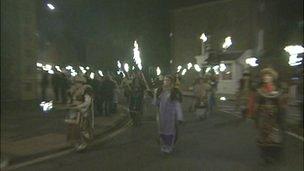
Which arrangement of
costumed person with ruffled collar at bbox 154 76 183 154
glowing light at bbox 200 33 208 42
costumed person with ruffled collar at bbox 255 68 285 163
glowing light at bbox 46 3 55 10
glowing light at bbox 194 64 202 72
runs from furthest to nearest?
1. glowing light at bbox 194 64 202 72
2. glowing light at bbox 200 33 208 42
3. glowing light at bbox 46 3 55 10
4. costumed person with ruffled collar at bbox 154 76 183 154
5. costumed person with ruffled collar at bbox 255 68 285 163

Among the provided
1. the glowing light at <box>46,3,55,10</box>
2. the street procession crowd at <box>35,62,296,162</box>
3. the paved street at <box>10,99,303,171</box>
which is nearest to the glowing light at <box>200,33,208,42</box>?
the glowing light at <box>46,3,55,10</box>

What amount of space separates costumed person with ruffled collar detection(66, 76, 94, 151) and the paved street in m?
0.33

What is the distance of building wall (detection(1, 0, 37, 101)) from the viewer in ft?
69.8

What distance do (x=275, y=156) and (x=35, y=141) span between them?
18.4 ft

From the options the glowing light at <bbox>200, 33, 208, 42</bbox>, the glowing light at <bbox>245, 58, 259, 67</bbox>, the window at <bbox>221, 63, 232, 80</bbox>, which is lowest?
the window at <bbox>221, 63, 232, 80</bbox>

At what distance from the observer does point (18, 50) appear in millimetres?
22203

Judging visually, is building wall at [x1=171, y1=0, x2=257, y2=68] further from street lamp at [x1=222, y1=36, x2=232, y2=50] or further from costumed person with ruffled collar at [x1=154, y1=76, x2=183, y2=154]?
costumed person with ruffled collar at [x1=154, y1=76, x2=183, y2=154]

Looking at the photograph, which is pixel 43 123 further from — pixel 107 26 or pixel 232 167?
pixel 107 26

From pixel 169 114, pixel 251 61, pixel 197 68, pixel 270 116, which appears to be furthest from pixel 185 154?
pixel 197 68

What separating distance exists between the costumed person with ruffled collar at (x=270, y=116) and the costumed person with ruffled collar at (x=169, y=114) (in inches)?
81.5

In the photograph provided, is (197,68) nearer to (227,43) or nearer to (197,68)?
(197,68)

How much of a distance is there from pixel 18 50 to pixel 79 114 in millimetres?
11640

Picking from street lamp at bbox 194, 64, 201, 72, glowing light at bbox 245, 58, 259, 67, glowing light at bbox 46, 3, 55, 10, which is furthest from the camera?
street lamp at bbox 194, 64, 201, 72

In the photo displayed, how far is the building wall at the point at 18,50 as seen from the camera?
21281 mm
